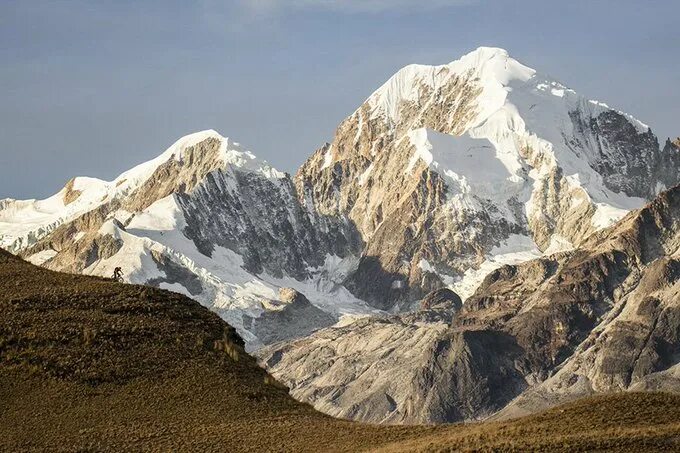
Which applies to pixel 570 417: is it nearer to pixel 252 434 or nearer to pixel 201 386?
pixel 252 434

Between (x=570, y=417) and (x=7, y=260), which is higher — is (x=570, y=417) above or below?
below

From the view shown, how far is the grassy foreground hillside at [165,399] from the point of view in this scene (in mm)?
39906

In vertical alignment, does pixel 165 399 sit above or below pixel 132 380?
below

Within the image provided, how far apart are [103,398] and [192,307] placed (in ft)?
22.7

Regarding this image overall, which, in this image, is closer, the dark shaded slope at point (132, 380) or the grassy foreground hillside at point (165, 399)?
the grassy foreground hillside at point (165, 399)

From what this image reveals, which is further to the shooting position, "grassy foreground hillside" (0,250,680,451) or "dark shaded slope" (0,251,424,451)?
"dark shaded slope" (0,251,424,451)

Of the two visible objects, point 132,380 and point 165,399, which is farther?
point 132,380

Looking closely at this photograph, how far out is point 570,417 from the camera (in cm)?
4066

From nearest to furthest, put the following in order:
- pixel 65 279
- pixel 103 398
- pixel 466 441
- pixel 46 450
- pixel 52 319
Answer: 1. pixel 466 441
2. pixel 46 450
3. pixel 103 398
4. pixel 52 319
5. pixel 65 279

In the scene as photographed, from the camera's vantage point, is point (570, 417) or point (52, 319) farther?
point (52, 319)

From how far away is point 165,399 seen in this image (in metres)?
45.8

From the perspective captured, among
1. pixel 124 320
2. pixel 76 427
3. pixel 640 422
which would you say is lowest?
pixel 640 422

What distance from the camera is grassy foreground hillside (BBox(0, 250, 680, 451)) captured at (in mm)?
39906

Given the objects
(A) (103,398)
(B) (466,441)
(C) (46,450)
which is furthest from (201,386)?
(B) (466,441)
